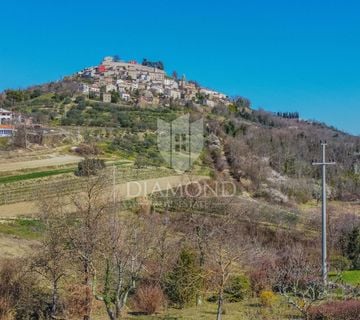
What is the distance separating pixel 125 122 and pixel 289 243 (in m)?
36.0

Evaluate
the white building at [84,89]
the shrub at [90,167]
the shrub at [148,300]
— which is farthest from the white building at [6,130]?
the shrub at [148,300]

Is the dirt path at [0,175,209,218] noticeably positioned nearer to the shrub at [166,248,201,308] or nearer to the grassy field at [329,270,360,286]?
the shrub at [166,248,201,308]

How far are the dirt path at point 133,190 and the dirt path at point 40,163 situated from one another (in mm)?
6887

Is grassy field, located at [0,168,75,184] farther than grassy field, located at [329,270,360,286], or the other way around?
grassy field, located at [0,168,75,184]

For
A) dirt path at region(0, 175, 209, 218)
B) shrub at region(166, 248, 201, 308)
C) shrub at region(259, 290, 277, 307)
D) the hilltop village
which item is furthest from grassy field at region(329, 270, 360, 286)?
the hilltop village

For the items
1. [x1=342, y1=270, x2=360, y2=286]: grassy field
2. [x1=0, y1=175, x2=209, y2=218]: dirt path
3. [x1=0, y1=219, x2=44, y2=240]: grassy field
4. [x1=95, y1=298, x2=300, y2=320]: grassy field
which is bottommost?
[x1=95, y1=298, x2=300, y2=320]: grassy field

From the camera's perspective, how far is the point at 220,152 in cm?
5666

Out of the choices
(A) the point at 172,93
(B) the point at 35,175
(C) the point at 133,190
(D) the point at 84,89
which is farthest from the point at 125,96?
(C) the point at 133,190

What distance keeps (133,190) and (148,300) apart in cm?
2039

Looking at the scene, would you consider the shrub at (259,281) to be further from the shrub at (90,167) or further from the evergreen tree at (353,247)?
the shrub at (90,167)

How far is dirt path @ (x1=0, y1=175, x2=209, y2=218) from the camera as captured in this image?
24.8 meters

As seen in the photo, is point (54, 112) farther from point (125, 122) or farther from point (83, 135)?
point (83, 135)

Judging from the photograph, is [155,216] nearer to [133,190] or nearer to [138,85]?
[133,190]

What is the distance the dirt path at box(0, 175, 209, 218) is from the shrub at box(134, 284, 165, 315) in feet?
42.9
